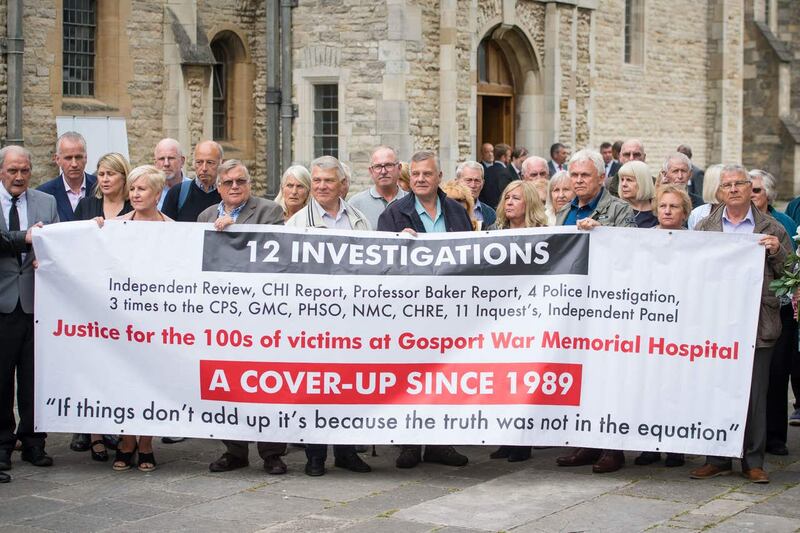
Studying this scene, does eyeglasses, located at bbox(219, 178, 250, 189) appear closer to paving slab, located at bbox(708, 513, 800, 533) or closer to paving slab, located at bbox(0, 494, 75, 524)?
paving slab, located at bbox(0, 494, 75, 524)

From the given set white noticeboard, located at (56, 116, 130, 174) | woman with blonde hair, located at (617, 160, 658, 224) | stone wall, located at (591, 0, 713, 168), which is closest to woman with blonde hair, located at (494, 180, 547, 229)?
woman with blonde hair, located at (617, 160, 658, 224)

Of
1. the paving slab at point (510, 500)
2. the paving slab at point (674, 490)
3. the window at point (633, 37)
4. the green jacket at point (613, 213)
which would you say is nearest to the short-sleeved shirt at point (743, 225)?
the green jacket at point (613, 213)

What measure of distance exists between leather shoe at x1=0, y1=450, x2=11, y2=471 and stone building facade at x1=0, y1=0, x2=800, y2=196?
1152cm

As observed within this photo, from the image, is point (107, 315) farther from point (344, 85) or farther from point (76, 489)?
point (344, 85)

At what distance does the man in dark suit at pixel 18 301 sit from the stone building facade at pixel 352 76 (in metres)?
11.0

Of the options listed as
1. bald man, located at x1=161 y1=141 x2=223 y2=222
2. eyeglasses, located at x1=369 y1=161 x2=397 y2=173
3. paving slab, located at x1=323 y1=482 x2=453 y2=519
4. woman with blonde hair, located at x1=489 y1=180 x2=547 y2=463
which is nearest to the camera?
paving slab, located at x1=323 y1=482 x2=453 y2=519

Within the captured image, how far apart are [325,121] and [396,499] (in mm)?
16352

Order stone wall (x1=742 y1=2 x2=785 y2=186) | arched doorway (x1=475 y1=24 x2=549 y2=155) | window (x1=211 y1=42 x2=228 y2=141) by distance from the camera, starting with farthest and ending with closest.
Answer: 1. stone wall (x1=742 y1=2 x2=785 y2=186)
2. arched doorway (x1=475 y1=24 x2=549 y2=155)
3. window (x1=211 y1=42 x2=228 y2=141)

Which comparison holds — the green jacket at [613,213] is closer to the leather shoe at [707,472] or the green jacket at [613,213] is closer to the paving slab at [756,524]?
the leather shoe at [707,472]

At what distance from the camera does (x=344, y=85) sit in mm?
23266

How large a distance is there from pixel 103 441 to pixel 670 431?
3.75 m

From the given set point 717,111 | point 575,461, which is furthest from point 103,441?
point 717,111

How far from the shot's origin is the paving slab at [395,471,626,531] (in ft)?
24.4

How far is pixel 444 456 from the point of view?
8.92 metres
